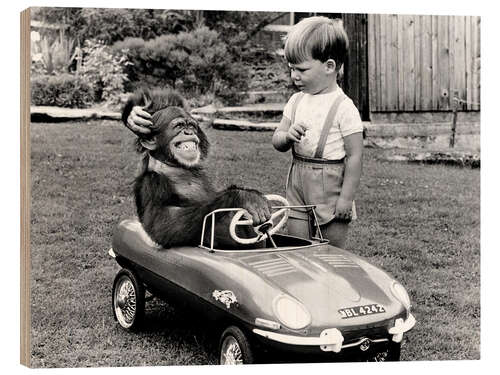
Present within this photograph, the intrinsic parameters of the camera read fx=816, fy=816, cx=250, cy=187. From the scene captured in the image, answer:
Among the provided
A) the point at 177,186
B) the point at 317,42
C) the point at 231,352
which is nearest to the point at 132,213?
the point at 177,186

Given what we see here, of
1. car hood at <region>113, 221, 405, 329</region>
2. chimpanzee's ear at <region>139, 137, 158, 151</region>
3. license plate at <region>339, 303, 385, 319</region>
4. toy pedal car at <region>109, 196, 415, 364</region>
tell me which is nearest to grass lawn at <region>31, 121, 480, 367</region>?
chimpanzee's ear at <region>139, 137, 158, 151</region>

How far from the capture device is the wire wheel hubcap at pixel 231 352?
4.28 m

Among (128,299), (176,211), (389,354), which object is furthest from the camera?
(128,299)

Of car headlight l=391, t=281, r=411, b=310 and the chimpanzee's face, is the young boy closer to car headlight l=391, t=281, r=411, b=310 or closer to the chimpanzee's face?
the chimpanzee's face

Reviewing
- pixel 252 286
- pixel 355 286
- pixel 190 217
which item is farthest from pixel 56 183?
pixel 355 286

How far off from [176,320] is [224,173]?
983 mm

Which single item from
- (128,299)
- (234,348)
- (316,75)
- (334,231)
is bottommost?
(234,348)

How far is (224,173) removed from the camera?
5273mm

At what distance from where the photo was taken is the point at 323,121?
16.5 ft

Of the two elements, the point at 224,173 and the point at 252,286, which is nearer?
the point at 252,286

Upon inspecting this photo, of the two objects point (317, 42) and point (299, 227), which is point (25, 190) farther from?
point (317, 42)

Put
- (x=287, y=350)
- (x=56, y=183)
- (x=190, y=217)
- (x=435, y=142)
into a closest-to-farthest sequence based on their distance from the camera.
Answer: (x=287, y=350), (x=190, y=217), (x=56, y=183), (x=435, y=142)

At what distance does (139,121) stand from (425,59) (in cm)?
205

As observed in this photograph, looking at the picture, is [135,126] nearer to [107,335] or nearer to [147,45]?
[147,45]
